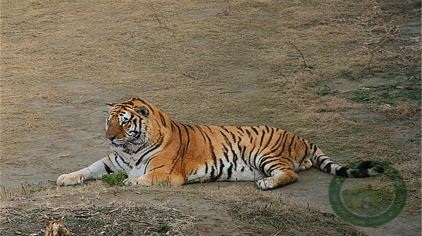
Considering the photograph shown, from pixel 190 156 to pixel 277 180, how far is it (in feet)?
2.54

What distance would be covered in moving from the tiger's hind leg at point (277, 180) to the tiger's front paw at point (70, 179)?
1.41m

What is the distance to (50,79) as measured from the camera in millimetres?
11430

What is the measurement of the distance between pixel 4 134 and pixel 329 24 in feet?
18.9

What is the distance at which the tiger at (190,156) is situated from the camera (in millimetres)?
7629

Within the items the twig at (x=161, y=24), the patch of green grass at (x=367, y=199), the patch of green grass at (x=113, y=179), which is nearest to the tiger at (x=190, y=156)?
the patch of green grass at (x=113, y=179)

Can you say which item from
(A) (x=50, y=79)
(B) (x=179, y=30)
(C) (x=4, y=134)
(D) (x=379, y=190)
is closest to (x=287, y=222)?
(D) (x=379, y=190)

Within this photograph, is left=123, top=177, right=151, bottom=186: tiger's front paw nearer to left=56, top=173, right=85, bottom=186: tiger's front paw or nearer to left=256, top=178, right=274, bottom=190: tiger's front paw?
left=56, top=173, right=85, bottom=186: tiger's front paw

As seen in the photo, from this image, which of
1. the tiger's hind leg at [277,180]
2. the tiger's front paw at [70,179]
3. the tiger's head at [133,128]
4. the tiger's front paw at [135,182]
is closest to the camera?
the tiger's front paw at [135,182]

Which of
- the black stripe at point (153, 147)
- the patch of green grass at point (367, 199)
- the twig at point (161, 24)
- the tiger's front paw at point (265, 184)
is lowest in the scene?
the patch of green grass at point (367, 199)

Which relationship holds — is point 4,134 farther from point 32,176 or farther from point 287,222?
point 287,222

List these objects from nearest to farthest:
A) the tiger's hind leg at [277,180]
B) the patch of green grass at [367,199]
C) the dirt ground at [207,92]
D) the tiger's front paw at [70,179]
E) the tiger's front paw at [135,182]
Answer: the dirt ground at [207,92] < the patch of green grass at [367,199] < the tiger's front paw at [135,182] < the tiger's hind leg at [277,180] < the tiger's front paw at [70,179]

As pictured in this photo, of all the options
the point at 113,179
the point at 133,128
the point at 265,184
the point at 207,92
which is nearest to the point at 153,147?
the point at 133,128

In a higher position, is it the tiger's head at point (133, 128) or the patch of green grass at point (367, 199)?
the tiger's head at point (133, 128)

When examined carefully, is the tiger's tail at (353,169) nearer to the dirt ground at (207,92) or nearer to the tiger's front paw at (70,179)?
the dirt ground at (207,92)
